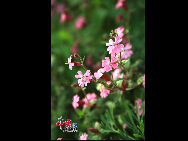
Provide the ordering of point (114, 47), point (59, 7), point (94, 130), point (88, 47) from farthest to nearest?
1. point (59, 7)
2. point (88, 47)
3. point (94, 130)
4. point (114, 47)

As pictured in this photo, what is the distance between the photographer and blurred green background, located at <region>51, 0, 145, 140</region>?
3.35 feet

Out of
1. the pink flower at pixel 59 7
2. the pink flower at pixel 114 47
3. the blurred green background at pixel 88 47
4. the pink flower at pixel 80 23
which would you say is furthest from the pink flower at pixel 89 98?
the pink flower at pixel 59 7

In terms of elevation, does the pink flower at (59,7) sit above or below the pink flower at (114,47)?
above

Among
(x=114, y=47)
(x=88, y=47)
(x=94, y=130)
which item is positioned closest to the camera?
(x=114, y=47)

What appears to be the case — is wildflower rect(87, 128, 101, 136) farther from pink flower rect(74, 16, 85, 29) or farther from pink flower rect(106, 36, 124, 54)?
pink flower rect(74, 16, 85, 29)

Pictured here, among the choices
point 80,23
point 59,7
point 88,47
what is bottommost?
point 88,47

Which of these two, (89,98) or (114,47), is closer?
(114,47)

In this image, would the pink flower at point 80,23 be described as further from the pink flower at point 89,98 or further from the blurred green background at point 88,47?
the pink flower at point 89,98

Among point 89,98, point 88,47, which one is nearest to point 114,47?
point 89,98

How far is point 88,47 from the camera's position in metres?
1.59

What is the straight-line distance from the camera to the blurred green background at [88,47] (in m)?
1.02

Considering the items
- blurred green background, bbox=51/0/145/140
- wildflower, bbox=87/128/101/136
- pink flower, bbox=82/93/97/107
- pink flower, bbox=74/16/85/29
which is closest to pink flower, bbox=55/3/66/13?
blurred green background, bbox=51/0/145/140

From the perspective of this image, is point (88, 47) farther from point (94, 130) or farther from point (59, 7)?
point (94, 130)
